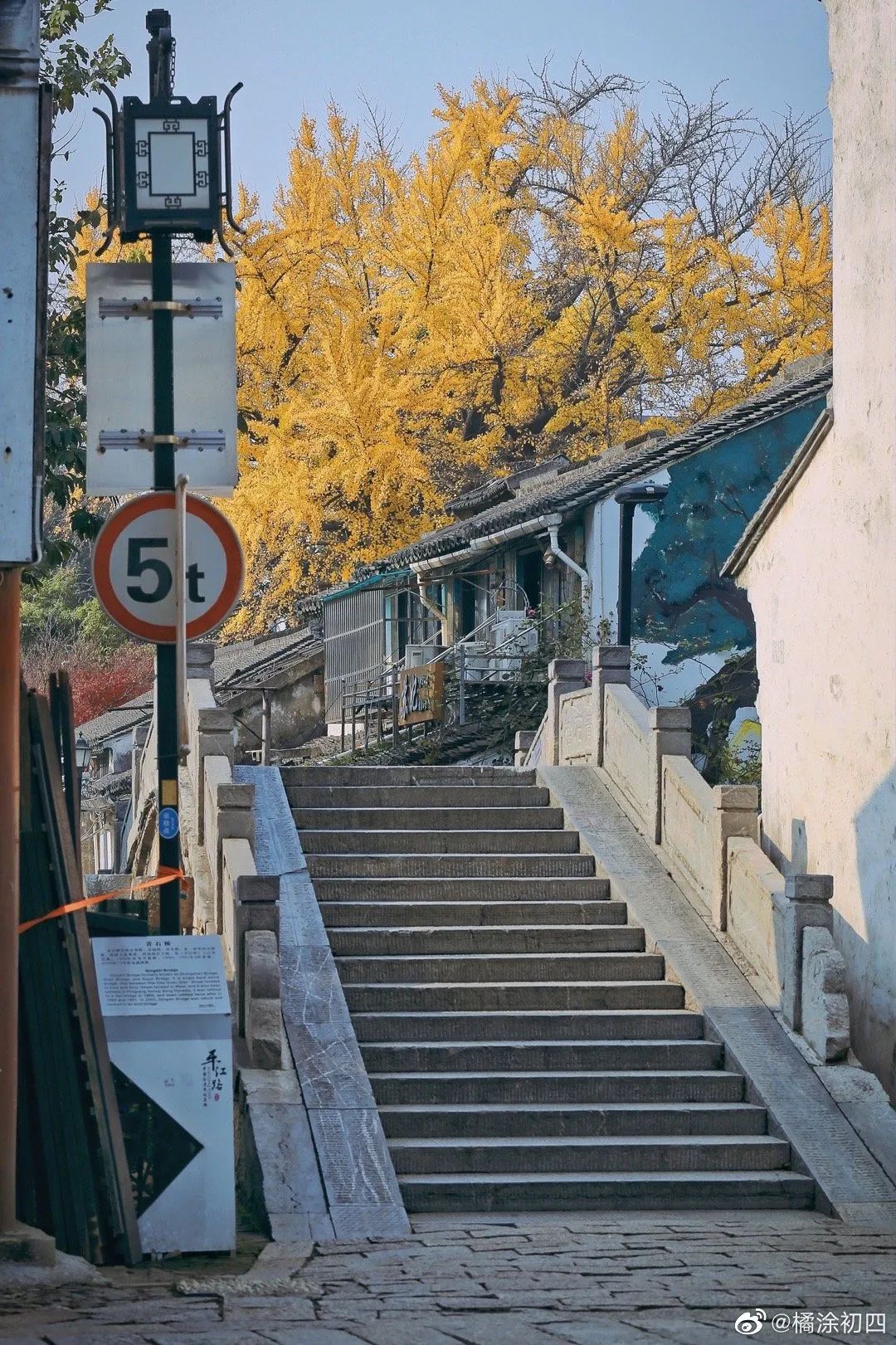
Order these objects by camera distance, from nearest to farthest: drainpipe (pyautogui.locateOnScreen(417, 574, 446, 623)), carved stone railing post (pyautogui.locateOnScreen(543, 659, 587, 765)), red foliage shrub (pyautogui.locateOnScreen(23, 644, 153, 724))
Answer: carved stone railing post (pyautogui.locateOnScreen(543, 659, 587, 765))
drainpipe (pyautogui.locateOnScreen(417, 574, 446, 623))
red foliage shrub (pyautogui.locateOnScreen(23, 644, 153, 724))

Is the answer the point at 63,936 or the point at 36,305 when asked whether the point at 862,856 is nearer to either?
the point at 63,936

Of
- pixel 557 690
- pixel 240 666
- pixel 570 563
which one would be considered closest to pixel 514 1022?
pixel 557 690

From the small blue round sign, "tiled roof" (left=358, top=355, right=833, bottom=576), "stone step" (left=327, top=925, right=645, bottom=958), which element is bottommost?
"stone step" (left=327, top=925, right=645, bottom=958)

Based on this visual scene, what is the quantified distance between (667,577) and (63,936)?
18897mm

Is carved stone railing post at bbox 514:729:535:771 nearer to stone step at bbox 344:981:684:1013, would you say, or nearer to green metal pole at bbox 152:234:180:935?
stone step at bbox 344:981:684:1013

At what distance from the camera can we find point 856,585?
1184 cm

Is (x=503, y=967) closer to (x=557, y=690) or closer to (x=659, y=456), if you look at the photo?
(x=557, y=690)

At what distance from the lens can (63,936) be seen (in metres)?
7.35

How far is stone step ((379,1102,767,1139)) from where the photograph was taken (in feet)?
32.5

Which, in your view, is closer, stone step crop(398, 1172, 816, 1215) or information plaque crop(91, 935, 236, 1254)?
information plaque crop(91, 935, 236, 1254)

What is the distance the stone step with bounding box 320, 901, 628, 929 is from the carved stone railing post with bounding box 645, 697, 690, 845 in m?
1.06

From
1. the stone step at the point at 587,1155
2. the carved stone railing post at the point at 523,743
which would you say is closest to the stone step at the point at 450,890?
the stone step at the point at 587,1155

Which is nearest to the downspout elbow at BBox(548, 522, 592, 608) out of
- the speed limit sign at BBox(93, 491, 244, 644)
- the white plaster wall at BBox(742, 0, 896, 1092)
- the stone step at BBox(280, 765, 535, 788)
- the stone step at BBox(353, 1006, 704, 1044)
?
the stone step at BBox(280, 765, 535, 788)

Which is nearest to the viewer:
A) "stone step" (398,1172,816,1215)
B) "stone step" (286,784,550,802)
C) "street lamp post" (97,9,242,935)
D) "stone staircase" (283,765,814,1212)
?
"street lamp post" (97,9,242,935)
